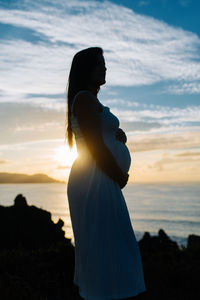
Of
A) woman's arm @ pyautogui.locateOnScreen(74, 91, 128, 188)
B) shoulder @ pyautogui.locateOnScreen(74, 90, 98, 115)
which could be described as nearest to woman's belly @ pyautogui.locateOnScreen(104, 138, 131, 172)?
woman's arm @ pyautogui.locateOnScreen(74, 91, 128, 188)

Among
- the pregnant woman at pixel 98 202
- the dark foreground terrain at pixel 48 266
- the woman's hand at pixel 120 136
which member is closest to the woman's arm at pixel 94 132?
the pregnant woman at pixel 98 202

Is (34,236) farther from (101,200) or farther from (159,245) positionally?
(101,200)

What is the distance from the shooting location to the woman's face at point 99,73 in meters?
3.41

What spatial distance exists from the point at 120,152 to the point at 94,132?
43 cm

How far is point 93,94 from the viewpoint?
3459mm

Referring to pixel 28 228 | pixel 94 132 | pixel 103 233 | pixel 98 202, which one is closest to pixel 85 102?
pixel 94 132

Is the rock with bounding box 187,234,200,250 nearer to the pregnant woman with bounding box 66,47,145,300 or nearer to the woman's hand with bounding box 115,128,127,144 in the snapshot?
the woman's hand with bounding box 115,128,127,144

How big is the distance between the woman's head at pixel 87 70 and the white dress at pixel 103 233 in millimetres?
290

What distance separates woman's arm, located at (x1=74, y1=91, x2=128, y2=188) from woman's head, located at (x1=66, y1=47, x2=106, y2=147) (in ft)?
0.62

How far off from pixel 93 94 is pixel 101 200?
104 centimetres

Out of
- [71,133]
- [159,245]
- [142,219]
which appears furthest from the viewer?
[142,219]

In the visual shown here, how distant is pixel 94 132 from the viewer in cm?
315

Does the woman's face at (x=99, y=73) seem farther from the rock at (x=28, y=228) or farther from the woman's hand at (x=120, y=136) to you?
the rock at (x=28, y=228)

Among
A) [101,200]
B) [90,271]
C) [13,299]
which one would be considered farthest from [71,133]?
[13,299]
